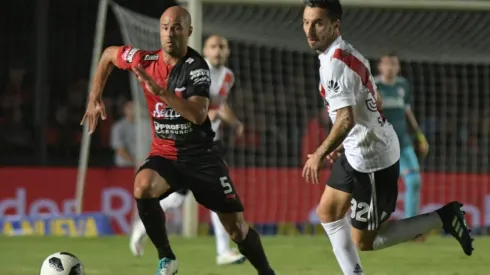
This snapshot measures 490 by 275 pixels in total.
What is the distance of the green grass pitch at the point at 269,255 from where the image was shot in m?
9.17

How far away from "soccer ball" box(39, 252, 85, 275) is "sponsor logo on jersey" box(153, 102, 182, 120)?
3.48 ft

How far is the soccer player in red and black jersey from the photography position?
24.7ft

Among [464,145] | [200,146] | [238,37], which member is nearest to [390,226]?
[200,146]

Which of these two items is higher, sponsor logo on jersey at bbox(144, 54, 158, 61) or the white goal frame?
the white goal frame

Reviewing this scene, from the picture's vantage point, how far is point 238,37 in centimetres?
1338

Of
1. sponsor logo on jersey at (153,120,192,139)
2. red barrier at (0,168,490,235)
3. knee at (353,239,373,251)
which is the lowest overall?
red barrier at (0,168,490,235)

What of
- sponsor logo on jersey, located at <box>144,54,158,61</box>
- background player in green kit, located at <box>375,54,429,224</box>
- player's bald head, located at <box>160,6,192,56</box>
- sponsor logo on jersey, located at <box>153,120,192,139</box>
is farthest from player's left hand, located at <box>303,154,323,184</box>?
background player in green kit, located at <box>375,54,429,224</box>

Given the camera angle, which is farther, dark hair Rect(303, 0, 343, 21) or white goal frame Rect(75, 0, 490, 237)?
white goal frame Rect(75, 0, 490, 237)

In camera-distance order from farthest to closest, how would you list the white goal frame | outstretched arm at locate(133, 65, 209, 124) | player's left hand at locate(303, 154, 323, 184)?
the white goal frame, outstretched arm at locate(133, 65, 209, 124), player's left hand at locate(303, 154, 323, 184)

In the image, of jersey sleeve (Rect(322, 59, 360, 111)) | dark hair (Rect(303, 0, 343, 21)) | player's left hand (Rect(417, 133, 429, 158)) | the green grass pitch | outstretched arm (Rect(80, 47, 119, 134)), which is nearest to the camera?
jersey sleeve (Rect(322, 59, 360, 111))

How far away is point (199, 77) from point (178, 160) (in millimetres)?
573

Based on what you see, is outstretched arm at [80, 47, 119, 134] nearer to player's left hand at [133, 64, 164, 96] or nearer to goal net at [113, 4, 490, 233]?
player's left hand at [133, 64, 164, 96]

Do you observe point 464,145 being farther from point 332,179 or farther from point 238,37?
point 332,179

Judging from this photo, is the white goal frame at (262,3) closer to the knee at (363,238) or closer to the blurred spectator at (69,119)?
the blurred spectator at (69,119)
